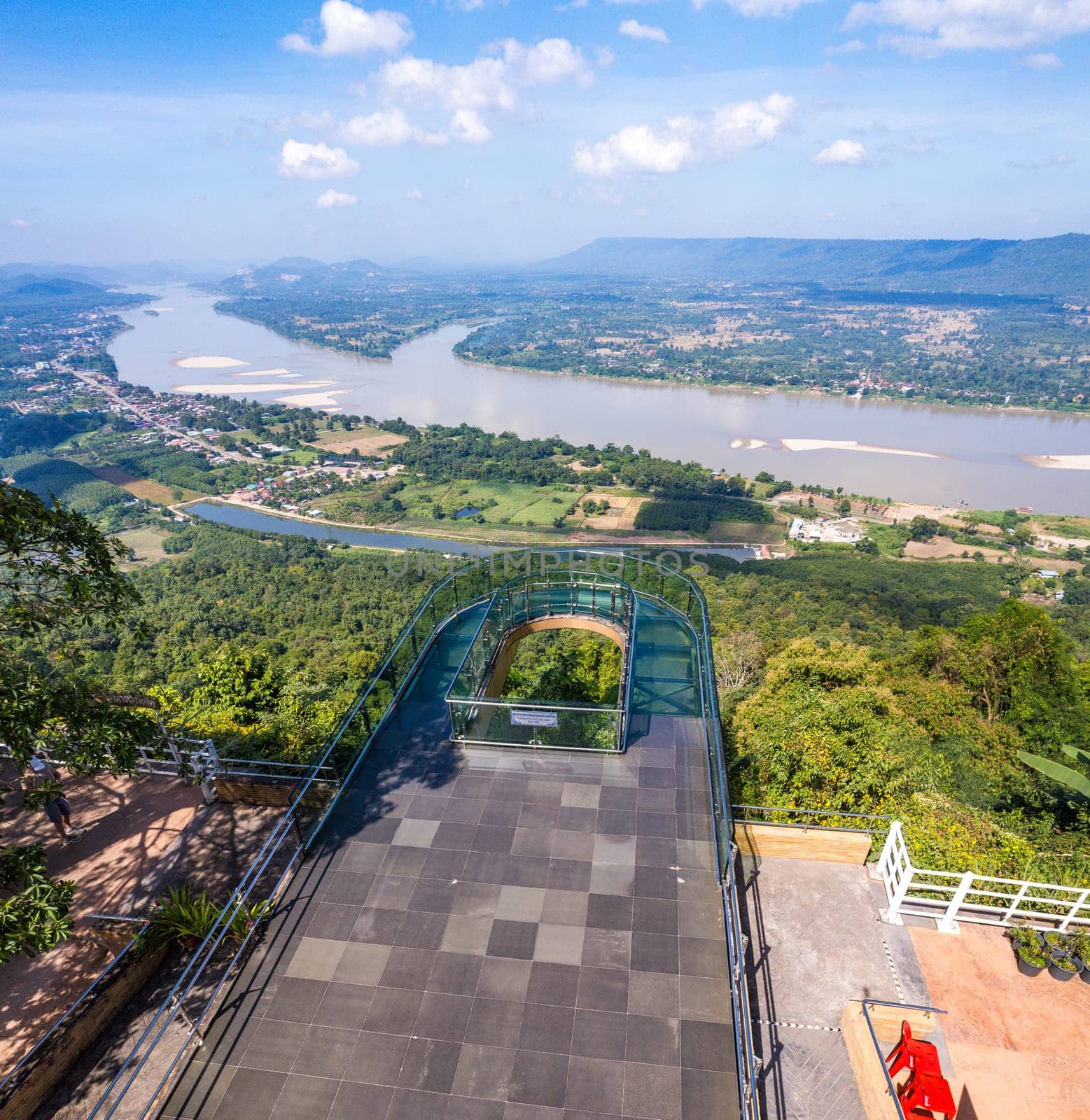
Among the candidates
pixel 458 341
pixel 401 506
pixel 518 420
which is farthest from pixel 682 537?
pixel 458 341

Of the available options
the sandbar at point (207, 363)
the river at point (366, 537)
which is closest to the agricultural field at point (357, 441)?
the river at point (366, 537)

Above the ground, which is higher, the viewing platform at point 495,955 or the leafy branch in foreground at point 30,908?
the leafy branch in foreground at point 30,908

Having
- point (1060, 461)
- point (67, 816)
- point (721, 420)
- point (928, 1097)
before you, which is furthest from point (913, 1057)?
point (721, 420)

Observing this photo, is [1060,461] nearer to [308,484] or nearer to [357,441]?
[357,441]

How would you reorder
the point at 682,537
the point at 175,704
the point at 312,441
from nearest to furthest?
the point at 175,704, the point at 682,537, the point at 312,441

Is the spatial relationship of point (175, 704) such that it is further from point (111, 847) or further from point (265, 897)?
point (265, 897)

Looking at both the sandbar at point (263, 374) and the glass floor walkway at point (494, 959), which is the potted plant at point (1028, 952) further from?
the sandbar at point (263, 374)
